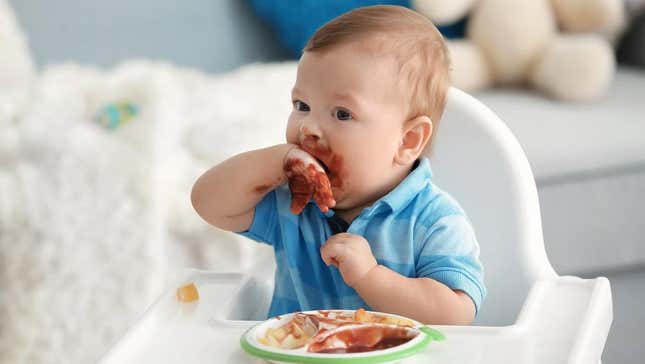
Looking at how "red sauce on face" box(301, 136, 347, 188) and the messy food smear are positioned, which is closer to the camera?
the messy food smear

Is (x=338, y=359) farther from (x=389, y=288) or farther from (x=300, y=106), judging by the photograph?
(x=300, y=106)

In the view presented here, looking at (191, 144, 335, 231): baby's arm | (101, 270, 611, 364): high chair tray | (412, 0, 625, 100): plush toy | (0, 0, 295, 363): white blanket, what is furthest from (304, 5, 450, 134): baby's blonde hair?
(412, 0, 625, 100): plush toy

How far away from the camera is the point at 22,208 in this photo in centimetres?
163

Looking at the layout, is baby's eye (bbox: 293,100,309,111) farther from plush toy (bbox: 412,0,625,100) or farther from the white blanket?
plush toy (bbox: 412,0,625,100)

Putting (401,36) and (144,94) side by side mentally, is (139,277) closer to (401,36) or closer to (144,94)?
(144,94)

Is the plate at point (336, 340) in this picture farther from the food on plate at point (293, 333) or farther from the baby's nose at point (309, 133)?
the baby's nose at point (309, 133)

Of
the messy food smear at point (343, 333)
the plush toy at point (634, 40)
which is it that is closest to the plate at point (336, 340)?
the messy food smear at point (343, 333)

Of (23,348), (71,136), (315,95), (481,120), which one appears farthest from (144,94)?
(315,95)

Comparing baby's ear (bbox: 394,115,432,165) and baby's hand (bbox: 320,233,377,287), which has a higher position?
baby's ear (bbox: 394,115,432,165)

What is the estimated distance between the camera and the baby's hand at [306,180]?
91cm

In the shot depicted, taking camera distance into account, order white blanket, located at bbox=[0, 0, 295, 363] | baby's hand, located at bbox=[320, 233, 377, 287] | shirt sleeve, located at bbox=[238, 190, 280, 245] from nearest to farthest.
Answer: baby's hand, located at bbox=[320, 233, 377, 287] < shirt sleeve, located at bbox=[238, 190, 280, 245] < white blanket, located at bbox=[0, 0, 295, 363]

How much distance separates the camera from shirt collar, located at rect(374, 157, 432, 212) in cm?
96

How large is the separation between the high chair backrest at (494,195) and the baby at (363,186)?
12cm

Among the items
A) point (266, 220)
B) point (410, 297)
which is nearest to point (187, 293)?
point (266, 220)
